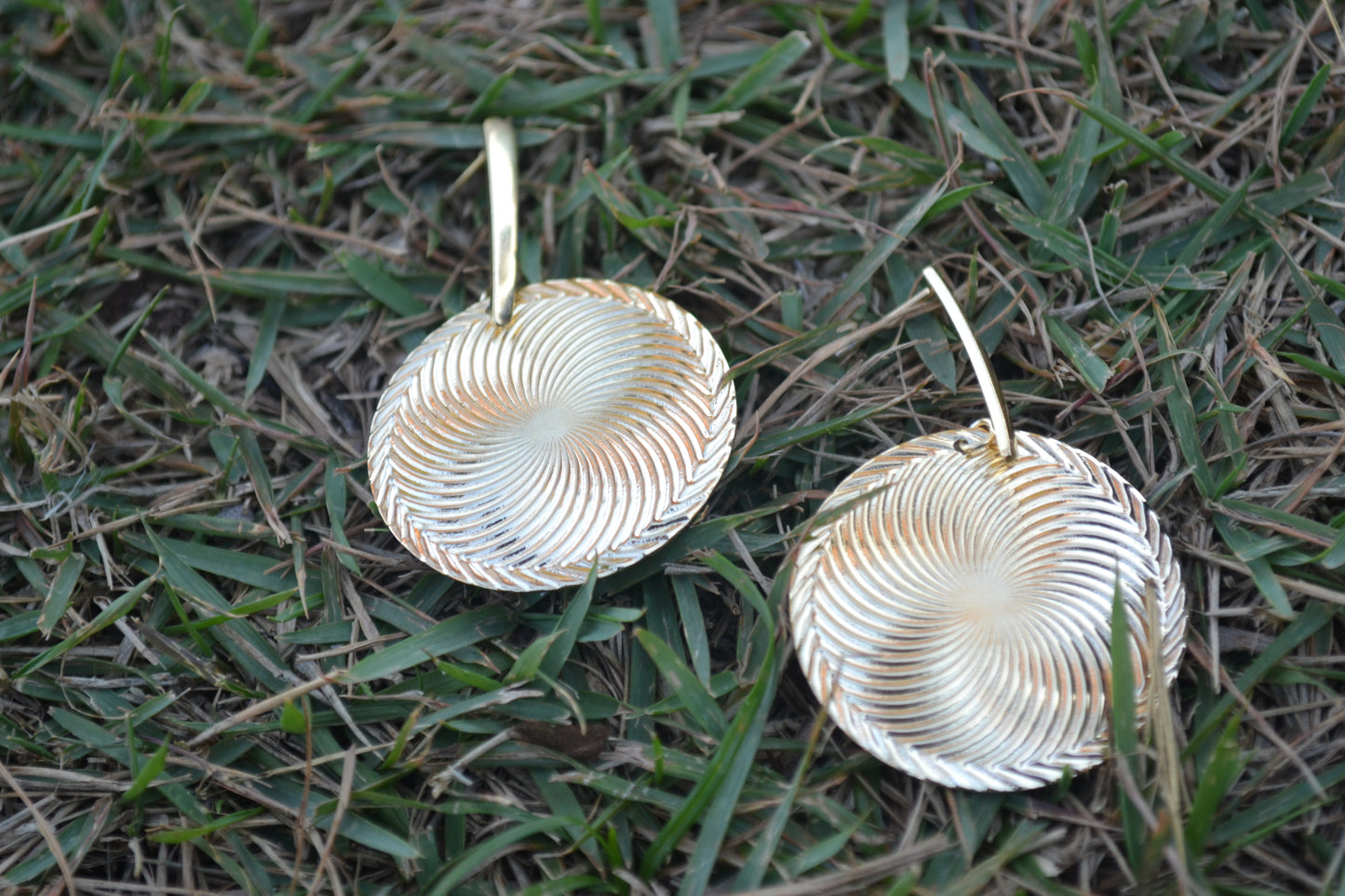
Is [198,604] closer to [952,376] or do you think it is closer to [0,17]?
[952,376]

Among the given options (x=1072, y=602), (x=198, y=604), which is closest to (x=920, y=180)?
(x=1072, y=602)

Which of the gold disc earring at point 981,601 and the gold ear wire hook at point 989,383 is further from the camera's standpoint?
the gold ear wire hook at point 989,383

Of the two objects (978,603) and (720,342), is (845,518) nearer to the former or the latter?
(978,603)

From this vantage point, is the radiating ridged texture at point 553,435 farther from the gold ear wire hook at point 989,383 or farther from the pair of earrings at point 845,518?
the gold ear wire hook at point 989,383

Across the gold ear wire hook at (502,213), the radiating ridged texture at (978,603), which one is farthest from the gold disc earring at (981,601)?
the gold ear wire hook at (502,213)

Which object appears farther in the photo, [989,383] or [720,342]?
[720,342]

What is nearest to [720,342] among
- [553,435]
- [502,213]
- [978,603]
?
[553,435]
